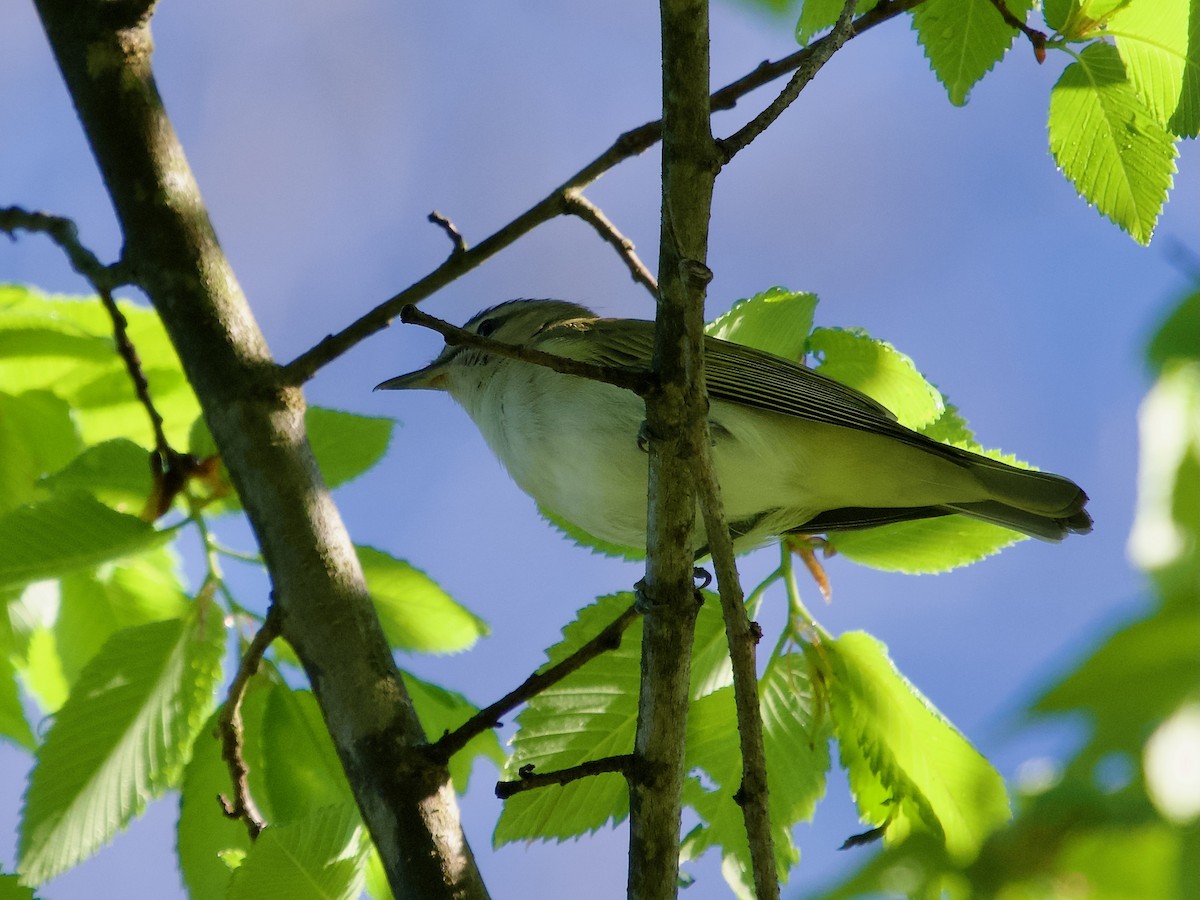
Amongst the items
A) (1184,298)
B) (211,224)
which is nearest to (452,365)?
(211,224)

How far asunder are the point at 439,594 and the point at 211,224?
102 cm

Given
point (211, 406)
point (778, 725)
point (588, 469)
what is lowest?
point (778, 725)

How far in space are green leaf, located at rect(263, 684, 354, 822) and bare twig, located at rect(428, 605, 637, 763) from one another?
0.35 m

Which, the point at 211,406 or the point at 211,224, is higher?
the point at 211,224

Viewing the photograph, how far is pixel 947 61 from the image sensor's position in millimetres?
2279

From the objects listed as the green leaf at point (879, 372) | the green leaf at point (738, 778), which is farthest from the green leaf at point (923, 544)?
the green leaf at point (738, 778)

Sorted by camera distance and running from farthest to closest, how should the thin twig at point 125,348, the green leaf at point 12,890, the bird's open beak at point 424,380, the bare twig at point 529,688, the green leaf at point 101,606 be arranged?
the bird's open beak at point 424,380 < the green leaf at point 101,606 < the thin twig at point 125,348 < the bare twig at point 529,688 < the green leaf at point 12,890

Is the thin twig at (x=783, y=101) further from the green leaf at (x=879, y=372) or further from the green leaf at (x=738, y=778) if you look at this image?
the green leaf at (x=738, y=778)

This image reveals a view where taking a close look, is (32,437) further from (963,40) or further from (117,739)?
(963,40)

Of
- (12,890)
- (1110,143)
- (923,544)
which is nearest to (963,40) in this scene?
(1110,143)

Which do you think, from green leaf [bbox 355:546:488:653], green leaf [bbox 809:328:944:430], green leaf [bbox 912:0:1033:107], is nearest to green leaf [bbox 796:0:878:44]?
green leaf [bbox 912:0:1033:107]

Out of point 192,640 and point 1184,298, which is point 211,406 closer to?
point 192,640

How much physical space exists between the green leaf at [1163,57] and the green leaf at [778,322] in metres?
0.74

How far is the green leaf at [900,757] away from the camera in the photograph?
1918 mm
